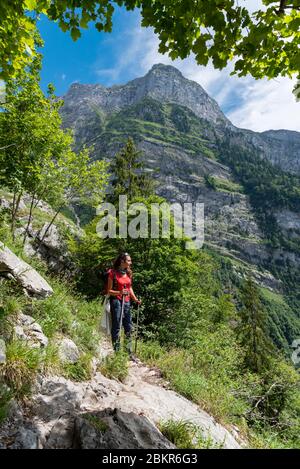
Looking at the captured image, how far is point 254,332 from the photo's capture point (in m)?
29.5

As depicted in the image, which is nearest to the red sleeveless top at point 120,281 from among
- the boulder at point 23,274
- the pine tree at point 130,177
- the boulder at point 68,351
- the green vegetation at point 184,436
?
the boulder at point 23,274

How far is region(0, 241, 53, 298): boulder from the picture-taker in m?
7.28

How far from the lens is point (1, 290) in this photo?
263 inches

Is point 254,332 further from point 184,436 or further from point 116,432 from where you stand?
point 116,432

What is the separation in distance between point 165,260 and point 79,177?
6.81m

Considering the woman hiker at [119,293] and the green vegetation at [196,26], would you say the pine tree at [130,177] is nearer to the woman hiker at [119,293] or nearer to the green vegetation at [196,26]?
the woman hiker at [119,293]

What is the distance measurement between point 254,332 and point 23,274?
86.1 ft

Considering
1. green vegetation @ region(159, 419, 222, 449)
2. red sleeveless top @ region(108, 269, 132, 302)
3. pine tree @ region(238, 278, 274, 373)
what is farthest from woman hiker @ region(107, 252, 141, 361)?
pine tree @ region(238, 278, 274, 373)

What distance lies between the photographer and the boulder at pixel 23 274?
23.9 ft

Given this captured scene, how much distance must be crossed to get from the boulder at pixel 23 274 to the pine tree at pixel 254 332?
2131 centimetres

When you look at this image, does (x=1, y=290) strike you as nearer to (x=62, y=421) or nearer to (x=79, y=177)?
(x=62, y=421)

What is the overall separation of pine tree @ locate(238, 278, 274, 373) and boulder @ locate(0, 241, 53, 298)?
21.3 metres

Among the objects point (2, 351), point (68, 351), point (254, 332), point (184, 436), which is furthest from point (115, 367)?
point (254, 332)
